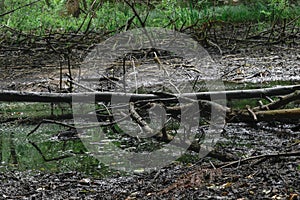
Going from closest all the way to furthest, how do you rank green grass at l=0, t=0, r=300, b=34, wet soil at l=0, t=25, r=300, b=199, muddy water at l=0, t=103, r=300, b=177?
wet soil at l=0, t=25, r=300, b=199 < muddy water at l=0, t=103, r=300, b=177 < green grass at l=0, t=0, r=300, b=34

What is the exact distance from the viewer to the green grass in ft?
28.2

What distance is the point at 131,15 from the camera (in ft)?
34.0

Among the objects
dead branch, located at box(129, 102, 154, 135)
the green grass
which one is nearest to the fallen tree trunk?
dead branch, located at box(129, 102, 154, 135)

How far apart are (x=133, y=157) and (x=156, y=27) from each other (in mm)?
5066

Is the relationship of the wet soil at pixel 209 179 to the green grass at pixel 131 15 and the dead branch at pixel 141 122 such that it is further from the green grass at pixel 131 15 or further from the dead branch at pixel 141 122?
the green grass at pixel 131 15

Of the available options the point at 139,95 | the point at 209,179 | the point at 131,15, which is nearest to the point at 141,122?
the point at 139,95

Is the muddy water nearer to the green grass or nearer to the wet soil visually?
the wet soil

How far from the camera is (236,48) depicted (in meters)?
8.45

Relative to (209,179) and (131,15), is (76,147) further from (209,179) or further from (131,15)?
(131,15)

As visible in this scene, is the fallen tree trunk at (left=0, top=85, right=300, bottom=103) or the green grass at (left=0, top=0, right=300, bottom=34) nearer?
the fallen tree trunk at (left=0, top=85, right=300, bottom=103)

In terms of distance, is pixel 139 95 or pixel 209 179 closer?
pixel 209 179

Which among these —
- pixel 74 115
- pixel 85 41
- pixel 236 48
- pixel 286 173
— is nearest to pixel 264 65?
pixel 236 48

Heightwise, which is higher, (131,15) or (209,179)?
(209,179)

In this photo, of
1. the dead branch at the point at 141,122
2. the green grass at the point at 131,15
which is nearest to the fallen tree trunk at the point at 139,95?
the dead branch at the point at 141,122
